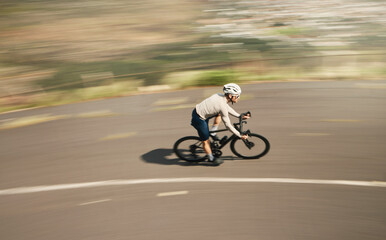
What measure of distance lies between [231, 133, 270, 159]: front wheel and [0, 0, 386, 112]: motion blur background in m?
5.45

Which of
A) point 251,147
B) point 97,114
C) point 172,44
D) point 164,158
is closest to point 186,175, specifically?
point 164,158

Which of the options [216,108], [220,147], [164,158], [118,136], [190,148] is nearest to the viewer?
[216,108]

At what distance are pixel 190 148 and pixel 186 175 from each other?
0.73 meters

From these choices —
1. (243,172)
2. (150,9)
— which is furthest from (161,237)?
(150,9)

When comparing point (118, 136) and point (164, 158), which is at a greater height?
point (118, 136)

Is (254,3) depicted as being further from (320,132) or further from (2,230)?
(2,230)

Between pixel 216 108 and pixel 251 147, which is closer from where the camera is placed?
pixel 216 108

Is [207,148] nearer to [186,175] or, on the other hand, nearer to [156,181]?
[186,175]

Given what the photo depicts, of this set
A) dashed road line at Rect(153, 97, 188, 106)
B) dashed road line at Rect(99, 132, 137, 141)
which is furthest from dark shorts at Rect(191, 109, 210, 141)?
dashed road line at Rect(153, 97, 188, 106)

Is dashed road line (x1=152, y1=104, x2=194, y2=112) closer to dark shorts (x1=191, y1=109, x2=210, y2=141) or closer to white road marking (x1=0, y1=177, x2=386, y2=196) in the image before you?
dark shorts (x1=191, y1=109, x2=210, y2=141)

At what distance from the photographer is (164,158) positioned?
8.23m

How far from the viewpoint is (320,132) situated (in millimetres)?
9109

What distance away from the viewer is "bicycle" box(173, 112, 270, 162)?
776 cm

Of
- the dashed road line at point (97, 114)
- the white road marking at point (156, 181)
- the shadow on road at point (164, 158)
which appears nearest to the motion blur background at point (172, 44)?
the dashed road line at point (97, 114)
